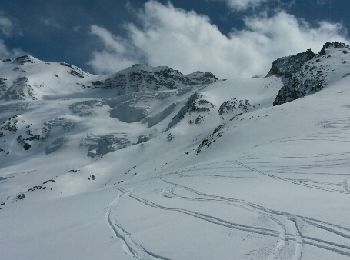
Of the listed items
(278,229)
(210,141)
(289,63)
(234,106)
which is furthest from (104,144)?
(278,229)

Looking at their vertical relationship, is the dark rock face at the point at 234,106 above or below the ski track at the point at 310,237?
above

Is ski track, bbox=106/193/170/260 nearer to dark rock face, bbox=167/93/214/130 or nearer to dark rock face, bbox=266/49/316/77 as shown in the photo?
dark rock face, bbox=167/93/214/130

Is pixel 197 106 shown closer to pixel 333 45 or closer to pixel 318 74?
pixel 333 45

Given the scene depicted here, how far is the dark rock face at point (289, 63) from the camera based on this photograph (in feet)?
543

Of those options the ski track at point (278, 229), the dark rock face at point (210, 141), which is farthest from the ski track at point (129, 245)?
the dark rock face at point (210, 141)

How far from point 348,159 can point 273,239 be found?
18.1 meters

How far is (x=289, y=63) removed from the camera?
17162 centimetres

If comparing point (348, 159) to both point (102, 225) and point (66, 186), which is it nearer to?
point (102, 225)

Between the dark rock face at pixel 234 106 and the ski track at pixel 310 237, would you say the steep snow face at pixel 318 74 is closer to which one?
the dark rock face at pixel 234 106

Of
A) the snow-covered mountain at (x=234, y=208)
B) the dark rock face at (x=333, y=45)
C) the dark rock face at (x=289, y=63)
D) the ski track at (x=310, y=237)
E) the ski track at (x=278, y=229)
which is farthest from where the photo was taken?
the dark rock face at (x=289, y=63)

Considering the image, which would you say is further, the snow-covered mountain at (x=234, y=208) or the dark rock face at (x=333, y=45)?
the dark rock face at (x=333, y=45)

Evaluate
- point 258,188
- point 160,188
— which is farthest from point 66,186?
point 258,188

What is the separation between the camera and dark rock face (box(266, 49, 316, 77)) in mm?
165500

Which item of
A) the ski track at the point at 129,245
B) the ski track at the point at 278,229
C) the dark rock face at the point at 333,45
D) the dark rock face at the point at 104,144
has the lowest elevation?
the dark rock face at the point at 104,144
